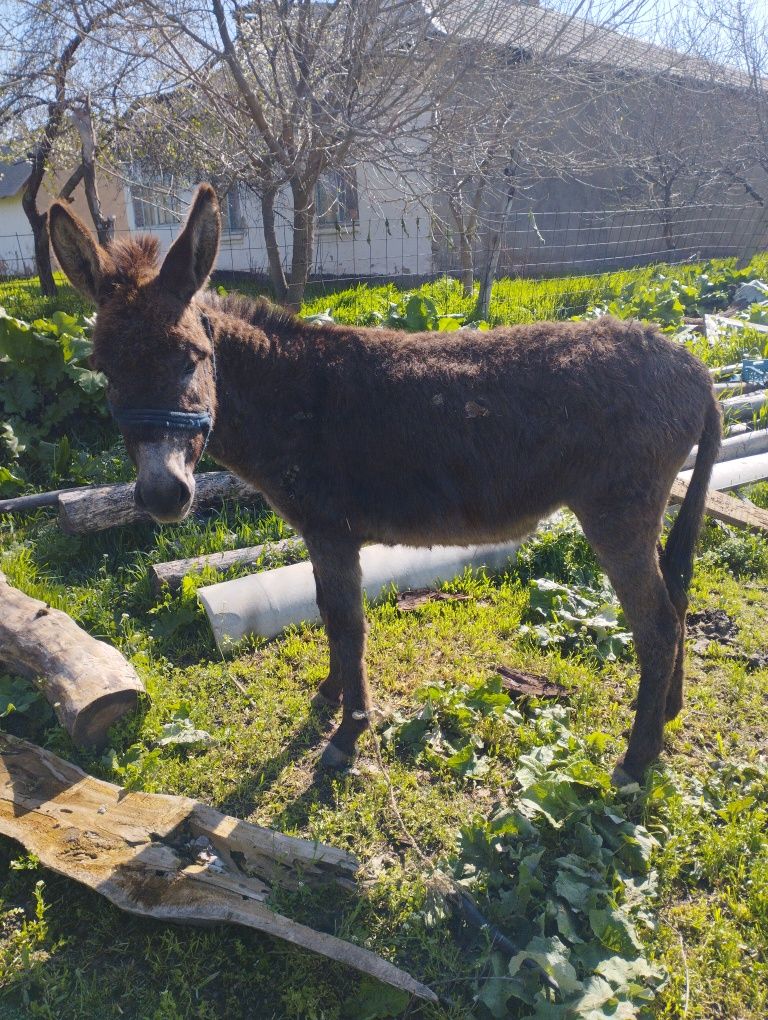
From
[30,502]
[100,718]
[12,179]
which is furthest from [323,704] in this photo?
[12,179]

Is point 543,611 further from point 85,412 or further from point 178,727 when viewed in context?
point 85,412

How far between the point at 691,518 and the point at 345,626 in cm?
157

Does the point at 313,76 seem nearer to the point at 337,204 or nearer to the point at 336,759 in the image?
the point at 337,204

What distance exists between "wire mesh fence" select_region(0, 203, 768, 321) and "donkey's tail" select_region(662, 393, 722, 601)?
405cm

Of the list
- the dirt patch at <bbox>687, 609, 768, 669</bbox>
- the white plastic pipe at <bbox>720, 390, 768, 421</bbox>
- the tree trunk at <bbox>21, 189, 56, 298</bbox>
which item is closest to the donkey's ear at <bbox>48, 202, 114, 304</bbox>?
the dirt patch at <bbox>687, 609, 768, 669</bbox>

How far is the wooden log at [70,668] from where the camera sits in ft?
10.3

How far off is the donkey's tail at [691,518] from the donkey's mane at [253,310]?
1855mm

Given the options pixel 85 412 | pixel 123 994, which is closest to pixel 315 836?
pixel 123 994

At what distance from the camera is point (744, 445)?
598 cm

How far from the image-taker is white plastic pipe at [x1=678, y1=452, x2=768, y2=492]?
551 cm

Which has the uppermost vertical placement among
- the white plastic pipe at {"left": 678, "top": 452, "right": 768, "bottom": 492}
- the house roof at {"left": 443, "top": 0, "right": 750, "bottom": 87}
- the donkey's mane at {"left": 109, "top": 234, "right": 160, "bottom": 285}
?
the house roof at {"left": 443, "top": 0, "right": 750, "bottom": 87}

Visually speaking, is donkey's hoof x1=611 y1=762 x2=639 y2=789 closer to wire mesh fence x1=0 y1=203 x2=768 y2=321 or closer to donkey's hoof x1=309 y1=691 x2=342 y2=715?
donkey's hoof x1=309 y1=691 x2=342 y2=715

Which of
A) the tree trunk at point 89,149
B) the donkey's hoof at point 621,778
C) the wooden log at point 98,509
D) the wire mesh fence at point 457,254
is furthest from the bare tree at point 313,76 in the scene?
the donkey's hoof at point 621,778

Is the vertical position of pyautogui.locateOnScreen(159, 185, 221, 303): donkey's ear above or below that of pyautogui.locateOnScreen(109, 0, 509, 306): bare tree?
below
